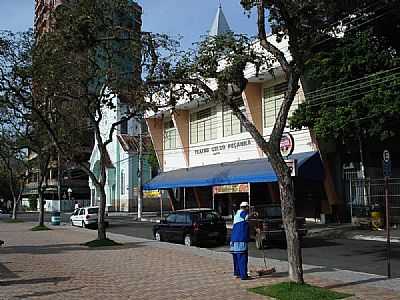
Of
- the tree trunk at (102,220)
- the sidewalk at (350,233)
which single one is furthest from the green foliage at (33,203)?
the sidewalk at (350,233)

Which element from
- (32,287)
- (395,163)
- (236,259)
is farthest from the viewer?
(395,163)

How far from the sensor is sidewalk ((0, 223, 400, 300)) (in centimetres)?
1091

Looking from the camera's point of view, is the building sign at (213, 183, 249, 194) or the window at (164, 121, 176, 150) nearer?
the building sign at (213, 183, 249, 194)

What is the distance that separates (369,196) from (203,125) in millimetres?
17050

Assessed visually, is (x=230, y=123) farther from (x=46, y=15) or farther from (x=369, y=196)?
(x=46, y=15)

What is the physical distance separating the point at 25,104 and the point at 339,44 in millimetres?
14942

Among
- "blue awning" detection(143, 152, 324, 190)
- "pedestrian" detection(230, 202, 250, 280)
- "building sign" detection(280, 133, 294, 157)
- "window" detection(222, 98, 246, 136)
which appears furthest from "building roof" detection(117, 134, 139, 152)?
"pedestrian" detection(230, 202, 250, 280)

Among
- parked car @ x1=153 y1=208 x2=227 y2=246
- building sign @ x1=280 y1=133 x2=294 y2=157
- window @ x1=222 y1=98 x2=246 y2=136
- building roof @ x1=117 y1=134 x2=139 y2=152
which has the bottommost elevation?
parked car @ x1=153 y1=208 x2=227 y2=246

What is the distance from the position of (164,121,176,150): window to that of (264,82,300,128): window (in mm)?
14219

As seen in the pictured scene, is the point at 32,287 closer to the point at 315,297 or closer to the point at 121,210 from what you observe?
the point at 315,297

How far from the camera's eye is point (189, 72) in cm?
1373

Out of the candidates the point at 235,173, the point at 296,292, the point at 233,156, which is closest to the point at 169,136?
the point at 233,156

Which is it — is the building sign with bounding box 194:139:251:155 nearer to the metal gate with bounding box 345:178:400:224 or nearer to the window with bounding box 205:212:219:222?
the metal gate with bounding box 345:178:400:224

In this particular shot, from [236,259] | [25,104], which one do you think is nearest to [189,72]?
[236,259]
